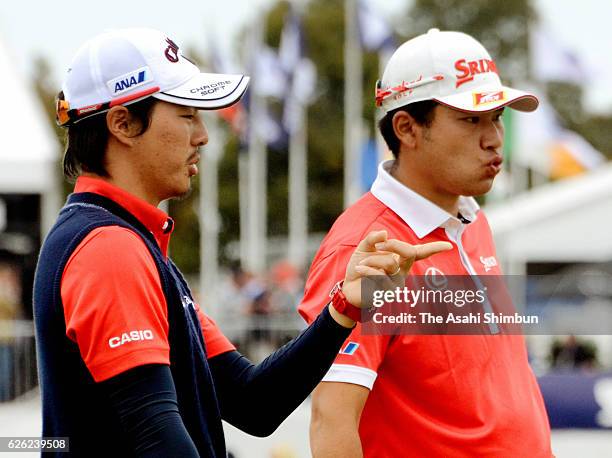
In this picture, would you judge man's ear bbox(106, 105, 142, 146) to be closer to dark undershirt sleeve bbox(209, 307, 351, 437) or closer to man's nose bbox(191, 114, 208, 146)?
man's nose bbox(191, 114, 208, 146)

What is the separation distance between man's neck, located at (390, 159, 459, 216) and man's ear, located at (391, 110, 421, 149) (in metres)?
0.08

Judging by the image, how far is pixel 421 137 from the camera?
336 centimetres

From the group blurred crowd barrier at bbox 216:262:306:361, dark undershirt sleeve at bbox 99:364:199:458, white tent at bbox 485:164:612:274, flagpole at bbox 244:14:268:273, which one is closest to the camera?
dark undershirt sleeve at bbox 99:364:199:458

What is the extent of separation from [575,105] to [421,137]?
4799cm

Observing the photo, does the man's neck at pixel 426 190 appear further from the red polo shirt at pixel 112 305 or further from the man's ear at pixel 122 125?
the red polo shirt at pixel 112 305

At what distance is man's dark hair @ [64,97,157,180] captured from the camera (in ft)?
8.27

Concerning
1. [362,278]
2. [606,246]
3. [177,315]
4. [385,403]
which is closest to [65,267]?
[177,315]

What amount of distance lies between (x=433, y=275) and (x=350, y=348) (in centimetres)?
35

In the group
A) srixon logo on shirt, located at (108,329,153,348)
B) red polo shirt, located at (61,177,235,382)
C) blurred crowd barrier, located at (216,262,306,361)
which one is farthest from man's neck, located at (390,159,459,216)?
blurred crowd barrier, located at (216,262,306,361)

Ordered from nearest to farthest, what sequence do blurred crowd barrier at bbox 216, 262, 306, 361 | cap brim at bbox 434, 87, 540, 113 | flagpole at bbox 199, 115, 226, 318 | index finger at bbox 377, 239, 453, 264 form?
index finger at bbox 377, 239, 453, 264
cap brim at bbox 434, 87, 540, 113
blurred crowd barrier at bbox 216, 262, 306, 361
flagpole at bbox 199, 115, 226, 318

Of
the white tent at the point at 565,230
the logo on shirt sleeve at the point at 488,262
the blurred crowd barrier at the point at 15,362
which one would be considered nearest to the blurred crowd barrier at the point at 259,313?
the blurred crowd barrier at the point at 15,362

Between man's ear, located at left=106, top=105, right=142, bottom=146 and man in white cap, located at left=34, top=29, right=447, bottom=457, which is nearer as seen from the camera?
man in white cap, located at left=34, top=29, right=447, bottom=457

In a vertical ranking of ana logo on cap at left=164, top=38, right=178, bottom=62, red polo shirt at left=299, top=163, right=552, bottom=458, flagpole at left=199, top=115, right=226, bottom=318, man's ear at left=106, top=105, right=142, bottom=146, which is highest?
ana logo on cap at left=164, top=38, right=178, bottom=62
